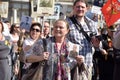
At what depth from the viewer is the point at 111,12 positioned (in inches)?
285

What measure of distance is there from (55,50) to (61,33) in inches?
8.4

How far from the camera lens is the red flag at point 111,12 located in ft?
23.5

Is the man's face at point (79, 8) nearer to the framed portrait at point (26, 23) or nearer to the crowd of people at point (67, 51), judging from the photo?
the crowd of people at point (67, 51)

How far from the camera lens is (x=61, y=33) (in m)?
5.25

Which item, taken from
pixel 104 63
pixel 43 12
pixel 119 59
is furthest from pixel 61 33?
pixel 43 12

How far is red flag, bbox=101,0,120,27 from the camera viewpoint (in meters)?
7.17

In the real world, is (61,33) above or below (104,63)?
above

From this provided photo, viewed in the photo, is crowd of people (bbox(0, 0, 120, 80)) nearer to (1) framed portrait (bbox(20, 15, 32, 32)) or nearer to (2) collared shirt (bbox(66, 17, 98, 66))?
(2) collared shirt (bbox(66, 17, 98, 66))

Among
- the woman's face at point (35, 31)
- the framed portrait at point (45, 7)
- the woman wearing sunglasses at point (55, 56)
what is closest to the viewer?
the woman wearing sunglasses at point (55, 56)

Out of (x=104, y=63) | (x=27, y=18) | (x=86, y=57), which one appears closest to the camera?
(x=86, y=57)

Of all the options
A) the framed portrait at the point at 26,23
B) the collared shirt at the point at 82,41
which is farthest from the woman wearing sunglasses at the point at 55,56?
the framed portrait at the point at 26,23

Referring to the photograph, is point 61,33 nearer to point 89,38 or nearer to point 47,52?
point 47,52

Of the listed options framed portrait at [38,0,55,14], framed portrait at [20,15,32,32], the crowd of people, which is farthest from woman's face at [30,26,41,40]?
framed portrait at [38,0,55,14]

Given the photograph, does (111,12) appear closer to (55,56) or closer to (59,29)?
(59,29)
